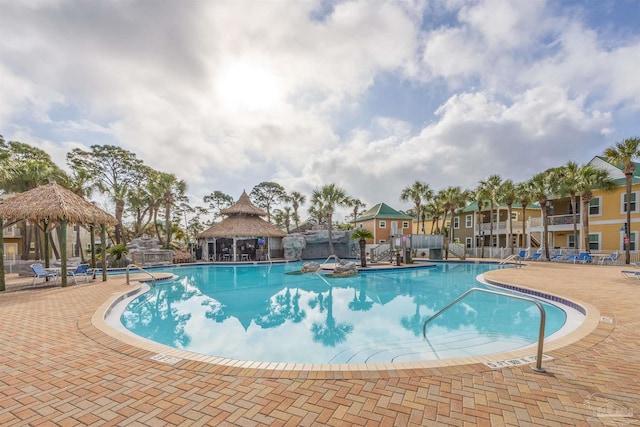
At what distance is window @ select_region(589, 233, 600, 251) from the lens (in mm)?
20745

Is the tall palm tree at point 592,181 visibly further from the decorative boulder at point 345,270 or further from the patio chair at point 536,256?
the decorative boulder at point 345,270

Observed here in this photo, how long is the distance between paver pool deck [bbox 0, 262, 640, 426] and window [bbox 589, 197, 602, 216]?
2236 centimetres

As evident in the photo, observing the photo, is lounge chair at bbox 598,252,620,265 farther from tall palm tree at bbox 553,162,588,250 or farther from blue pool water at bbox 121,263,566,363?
blue pool water at bbox 121,263,566,363

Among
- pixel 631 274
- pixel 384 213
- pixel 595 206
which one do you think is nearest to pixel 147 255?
pixel 384 213

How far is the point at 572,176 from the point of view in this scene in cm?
1969

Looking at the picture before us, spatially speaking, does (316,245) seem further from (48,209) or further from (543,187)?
(48,209)

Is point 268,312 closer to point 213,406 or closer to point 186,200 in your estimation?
point 213,406

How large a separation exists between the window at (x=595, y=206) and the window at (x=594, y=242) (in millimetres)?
1620

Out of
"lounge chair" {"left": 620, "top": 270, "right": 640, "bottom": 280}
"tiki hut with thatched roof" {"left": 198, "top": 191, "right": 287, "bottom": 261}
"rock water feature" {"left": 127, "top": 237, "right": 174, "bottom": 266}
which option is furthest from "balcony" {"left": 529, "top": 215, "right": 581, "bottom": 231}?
"rock water feature" {"left": 127, "top": 237, "right": 174, "bottom": 266}

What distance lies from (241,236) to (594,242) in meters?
27.3

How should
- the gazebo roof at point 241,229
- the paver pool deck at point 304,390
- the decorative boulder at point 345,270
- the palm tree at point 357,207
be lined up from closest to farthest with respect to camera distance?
the paver pool deck at point 304,390, the decorative boulder at point 345,270, the gazebo roof at point 241,229, the palm tree at point 357,207

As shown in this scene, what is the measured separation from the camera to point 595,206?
20.8m

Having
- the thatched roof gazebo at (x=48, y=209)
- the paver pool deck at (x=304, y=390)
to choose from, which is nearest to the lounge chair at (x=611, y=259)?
the paver pool deck at (x=304, y=390)

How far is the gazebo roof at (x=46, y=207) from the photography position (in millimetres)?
9492
